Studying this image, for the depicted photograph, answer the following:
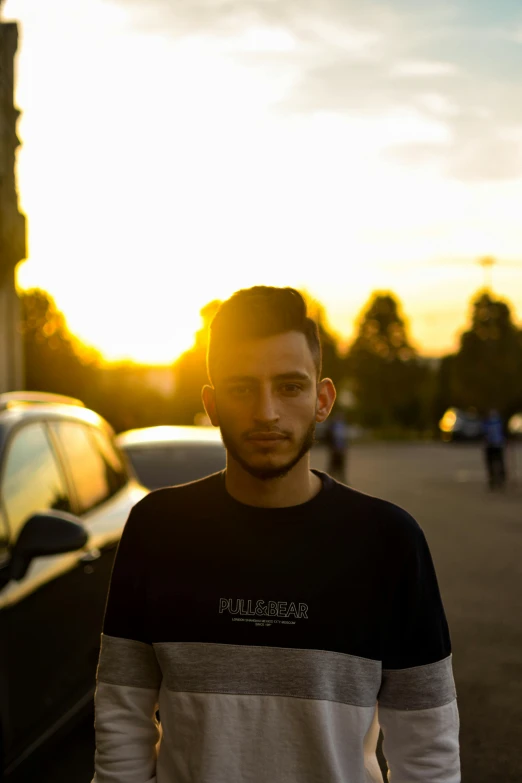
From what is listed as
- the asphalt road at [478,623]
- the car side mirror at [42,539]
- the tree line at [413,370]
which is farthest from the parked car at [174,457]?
the tree line at [413,370]

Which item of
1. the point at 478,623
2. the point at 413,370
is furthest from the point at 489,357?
the point at 478,623

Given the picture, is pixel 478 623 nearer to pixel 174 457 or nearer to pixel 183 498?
pixel 174 457

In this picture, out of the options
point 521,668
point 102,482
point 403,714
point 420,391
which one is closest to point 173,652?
point 403,714

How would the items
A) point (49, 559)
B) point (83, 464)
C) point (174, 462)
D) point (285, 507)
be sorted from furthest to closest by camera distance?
point (174, 462) → point (83, 464) → point (49, 559) → point (285, 507)

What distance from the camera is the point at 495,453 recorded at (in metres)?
25.1

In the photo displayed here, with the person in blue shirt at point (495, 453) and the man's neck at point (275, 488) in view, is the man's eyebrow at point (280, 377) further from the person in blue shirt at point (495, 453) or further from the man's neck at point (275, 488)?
the person in blue shirt at point (495, 453)

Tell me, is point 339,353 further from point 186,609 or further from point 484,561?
point 186,609

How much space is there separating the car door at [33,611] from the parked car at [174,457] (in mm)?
4605

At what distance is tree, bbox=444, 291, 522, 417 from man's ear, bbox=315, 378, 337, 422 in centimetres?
8471

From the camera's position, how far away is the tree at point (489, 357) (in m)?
86.1

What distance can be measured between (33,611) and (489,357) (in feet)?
277

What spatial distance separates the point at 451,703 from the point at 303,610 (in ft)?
1.19

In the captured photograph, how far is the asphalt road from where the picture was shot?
531 cm

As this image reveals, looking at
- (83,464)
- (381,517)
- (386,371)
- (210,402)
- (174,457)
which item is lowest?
(386,371)
